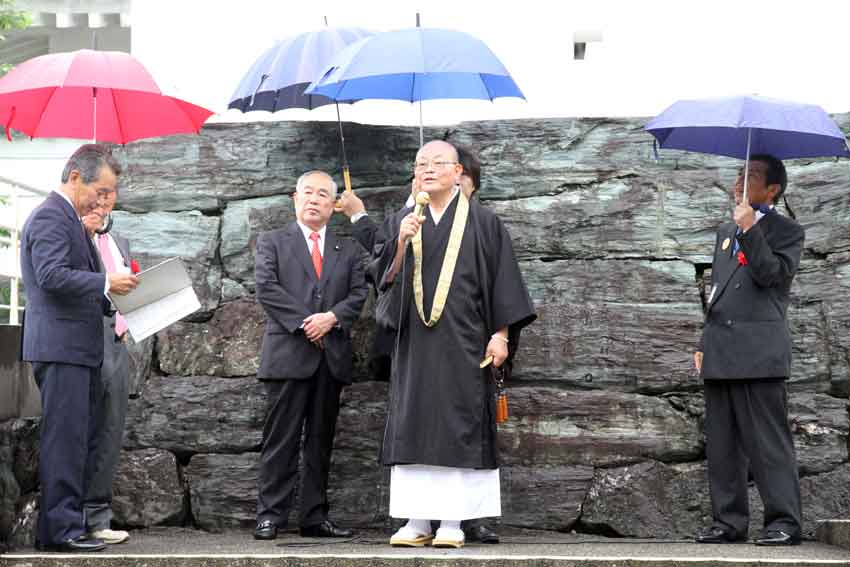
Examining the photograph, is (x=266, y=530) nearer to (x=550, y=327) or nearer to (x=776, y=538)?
(x=550, y=327)

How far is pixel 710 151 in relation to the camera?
20.4ft

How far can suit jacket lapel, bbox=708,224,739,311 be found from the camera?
20.0ft

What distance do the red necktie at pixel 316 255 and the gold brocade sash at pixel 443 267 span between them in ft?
2.27

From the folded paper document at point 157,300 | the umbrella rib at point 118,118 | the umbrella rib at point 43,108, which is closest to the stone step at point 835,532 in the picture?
the folded paper document at point 157,300

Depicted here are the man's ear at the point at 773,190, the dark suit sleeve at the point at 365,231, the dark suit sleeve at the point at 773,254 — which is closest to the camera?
the dark suit sleeve at the point at 773,254

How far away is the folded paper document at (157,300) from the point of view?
5590 millimetres

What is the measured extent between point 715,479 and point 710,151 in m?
1.57

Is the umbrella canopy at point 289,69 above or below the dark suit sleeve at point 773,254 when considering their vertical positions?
above

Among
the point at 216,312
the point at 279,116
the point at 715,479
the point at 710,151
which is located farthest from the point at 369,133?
the point at 715,479

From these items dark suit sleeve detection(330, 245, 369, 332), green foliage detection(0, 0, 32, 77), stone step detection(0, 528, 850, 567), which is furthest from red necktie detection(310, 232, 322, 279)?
green foliage detection(0, 0, 32, 77)

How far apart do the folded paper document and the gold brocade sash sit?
3.33 feet

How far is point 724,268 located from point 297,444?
222cm

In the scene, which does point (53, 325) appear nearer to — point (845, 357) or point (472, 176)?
point (472, 176)

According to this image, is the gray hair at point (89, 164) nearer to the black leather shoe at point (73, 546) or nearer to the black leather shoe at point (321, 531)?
the black leather shoe at point (73, 546)
